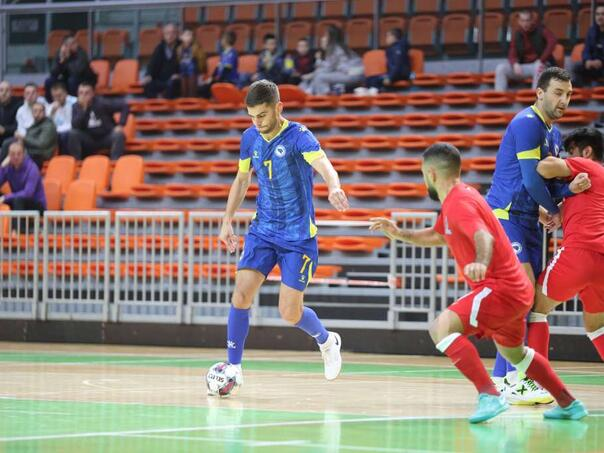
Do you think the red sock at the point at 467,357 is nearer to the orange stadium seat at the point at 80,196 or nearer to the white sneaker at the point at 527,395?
the white sneaker at the point at 527,395

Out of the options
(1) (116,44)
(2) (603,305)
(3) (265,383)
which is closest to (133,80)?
(1) (116,44)

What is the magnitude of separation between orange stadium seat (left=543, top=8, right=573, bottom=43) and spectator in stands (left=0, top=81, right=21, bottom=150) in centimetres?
815

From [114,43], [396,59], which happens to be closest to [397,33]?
[396,59]

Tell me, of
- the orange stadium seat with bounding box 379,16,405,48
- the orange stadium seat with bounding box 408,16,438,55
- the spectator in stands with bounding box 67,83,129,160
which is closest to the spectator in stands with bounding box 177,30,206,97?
the spectator in stands with bounding box 67,83,129,160

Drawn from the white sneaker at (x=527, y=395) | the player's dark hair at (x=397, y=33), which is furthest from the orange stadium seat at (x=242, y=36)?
the white sneaker at (x=527, y=395)

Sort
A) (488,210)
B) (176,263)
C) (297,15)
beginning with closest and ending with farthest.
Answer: (488,210) → (176,263) → (297,15)

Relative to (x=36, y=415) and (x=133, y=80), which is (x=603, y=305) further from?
(x=133, y=80)

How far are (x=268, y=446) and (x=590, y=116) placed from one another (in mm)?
12562

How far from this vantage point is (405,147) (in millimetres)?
18109

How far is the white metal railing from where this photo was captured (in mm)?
13805

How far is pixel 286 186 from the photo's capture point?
28.6ft

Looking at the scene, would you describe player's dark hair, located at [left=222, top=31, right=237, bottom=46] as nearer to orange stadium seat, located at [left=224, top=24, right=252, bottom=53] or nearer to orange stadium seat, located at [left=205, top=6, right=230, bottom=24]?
orange stadium seat, located at [left=224, top=24, right=252, bottom=53]

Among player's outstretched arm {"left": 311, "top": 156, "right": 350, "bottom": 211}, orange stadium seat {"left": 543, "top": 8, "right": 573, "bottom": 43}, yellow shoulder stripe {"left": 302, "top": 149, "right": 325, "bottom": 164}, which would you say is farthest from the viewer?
orange stadium seat {"left": 543, "top": 8, "right": 573, "bottom": 43}

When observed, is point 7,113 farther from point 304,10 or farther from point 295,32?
point 304,10
